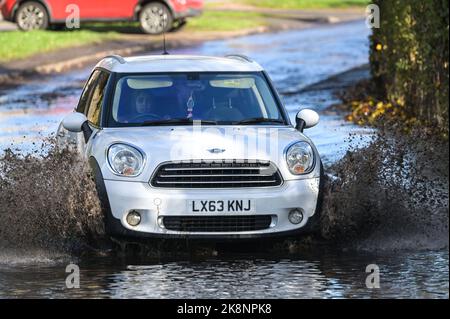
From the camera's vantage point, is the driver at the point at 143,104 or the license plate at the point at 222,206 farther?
the driver at the point at 143,104

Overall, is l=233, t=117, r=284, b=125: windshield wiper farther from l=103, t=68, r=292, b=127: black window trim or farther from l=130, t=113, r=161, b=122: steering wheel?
l=130, t=113, r=161, b=122: steering wheel

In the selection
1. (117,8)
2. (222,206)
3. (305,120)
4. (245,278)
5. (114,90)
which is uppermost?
(117,8)

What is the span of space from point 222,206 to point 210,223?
168mm

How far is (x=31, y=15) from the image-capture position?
35875 mm

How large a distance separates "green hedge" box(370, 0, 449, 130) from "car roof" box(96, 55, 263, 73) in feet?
9.23

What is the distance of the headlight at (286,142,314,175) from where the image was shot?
1041cm

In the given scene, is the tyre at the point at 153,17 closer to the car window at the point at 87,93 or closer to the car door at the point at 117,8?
the car door at the point at 117,8

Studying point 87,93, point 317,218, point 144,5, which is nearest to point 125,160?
point 317,218

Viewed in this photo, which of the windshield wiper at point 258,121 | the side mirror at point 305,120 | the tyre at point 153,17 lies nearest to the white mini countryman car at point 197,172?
the windshield wiper at point 258,121


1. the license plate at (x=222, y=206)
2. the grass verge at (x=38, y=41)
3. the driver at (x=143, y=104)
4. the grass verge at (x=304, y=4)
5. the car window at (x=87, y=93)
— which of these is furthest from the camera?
the grass verge at (x=304, y=4)

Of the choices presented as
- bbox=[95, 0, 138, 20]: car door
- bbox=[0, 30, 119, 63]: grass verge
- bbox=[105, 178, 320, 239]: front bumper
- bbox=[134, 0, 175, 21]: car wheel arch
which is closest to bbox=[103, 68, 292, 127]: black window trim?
bbox=[105, 178, 320, 239]: front bumper

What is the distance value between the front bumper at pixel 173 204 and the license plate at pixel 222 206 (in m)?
0.02

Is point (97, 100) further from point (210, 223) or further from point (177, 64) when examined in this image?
point (210, 223)

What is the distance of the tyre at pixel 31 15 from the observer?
35750 millimetres
